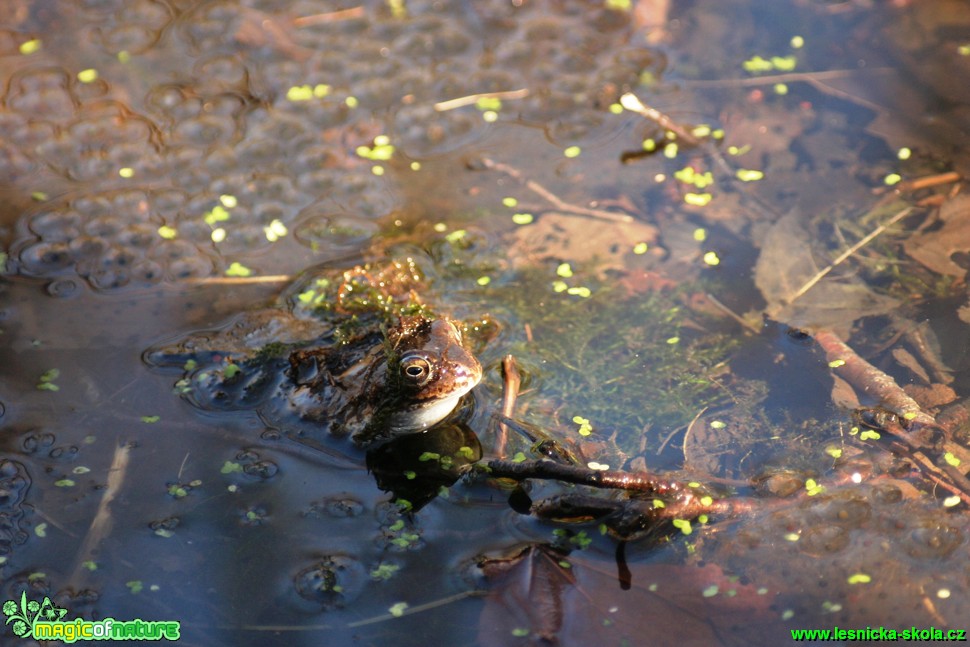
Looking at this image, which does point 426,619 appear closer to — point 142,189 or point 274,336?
point 274,336

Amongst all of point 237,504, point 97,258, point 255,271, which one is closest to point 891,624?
point 237,504

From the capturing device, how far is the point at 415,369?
3.40m

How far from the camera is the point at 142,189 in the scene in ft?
16.0

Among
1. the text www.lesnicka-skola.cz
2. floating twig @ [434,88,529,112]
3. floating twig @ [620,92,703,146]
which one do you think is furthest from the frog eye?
floating twig @ [620,92,703,146]

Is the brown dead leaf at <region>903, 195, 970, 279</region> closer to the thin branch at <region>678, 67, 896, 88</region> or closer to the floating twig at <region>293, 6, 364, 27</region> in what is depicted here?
the thin branch at <region>678, 67, 896, 88</region>

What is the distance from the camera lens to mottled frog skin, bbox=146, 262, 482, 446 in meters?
3.50

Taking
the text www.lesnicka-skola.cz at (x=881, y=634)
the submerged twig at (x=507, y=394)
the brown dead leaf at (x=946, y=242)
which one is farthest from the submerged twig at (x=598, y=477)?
the brown dead leaf at (x=946, y=242)

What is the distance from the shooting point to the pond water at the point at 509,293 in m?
3.26

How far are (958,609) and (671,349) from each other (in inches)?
61.7

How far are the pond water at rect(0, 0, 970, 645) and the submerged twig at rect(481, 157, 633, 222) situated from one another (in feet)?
0.08

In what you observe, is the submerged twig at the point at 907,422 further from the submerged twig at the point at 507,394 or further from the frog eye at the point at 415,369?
the frog eye at the point at 415,369

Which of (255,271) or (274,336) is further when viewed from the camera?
(255,271)

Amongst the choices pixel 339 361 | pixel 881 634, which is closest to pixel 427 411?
pixel 339 361

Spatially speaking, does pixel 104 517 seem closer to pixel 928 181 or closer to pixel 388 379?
pixel 388 379
